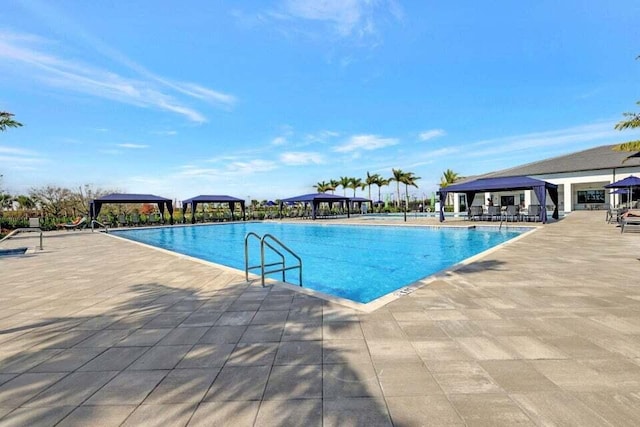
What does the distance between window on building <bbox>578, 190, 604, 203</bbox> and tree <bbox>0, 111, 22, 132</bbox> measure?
41.0m

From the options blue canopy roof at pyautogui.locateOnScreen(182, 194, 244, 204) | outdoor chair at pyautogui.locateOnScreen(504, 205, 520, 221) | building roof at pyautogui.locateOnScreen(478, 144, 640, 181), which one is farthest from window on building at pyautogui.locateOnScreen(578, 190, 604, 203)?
blue canopy roof at pyautogui.locateOnScreen(182, 194, 244, 204)

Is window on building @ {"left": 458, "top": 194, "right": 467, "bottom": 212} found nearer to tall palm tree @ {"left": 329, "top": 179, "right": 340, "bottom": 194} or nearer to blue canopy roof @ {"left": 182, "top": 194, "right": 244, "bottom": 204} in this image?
tall palm tree @ {"left": 329, "top": 179, "right": 340, "bottom": 194}

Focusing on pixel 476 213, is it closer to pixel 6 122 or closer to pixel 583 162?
pixel 583 162

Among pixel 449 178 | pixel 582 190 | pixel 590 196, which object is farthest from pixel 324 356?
pixel 449 178

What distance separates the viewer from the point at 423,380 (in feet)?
7.00

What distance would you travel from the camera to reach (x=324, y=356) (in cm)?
251

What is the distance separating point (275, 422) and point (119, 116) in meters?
21.0

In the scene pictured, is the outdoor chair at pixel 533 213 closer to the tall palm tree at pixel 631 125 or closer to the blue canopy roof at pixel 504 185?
the blue canopy roof at pixel 504 185

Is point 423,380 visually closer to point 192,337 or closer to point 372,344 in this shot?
point 372,344

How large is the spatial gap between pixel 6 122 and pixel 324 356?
1037 centimetres

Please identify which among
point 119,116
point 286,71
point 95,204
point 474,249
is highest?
point 286,71

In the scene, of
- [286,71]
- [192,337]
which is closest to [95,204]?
[286,71]

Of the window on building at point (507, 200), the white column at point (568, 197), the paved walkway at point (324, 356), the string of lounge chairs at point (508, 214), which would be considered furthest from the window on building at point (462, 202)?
the paved walkway at point (324, 356)

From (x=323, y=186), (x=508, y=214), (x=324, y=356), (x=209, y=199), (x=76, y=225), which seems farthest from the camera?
(x=323, y=186)
